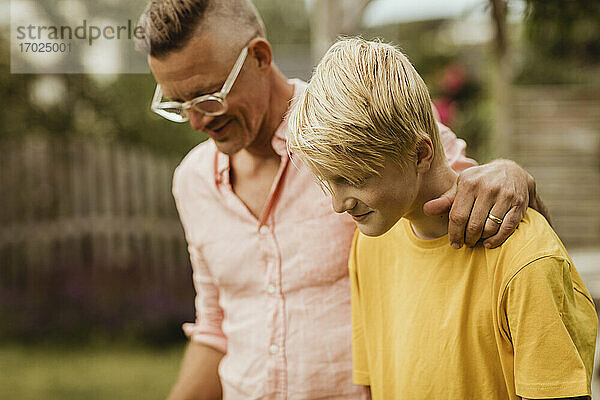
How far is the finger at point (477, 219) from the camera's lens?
1.41m

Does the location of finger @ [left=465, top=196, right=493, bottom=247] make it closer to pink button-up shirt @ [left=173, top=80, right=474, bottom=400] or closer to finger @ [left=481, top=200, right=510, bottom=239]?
finger @ [left=481, top=200, right=510, bottom=239]

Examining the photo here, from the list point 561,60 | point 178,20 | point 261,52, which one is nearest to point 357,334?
point 261,52

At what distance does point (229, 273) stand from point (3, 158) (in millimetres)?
4679

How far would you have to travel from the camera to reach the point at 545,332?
4.31ft

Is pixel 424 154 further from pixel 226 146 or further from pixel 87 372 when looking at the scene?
pixel 87 372

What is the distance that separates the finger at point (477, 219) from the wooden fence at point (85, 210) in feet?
17.0

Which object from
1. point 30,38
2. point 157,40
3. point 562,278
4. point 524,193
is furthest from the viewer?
point 30,38

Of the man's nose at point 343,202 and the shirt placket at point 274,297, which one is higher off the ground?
the man's nose at point 343,202

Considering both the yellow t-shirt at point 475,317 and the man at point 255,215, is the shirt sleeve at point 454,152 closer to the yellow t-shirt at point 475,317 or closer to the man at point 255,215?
the man at point 255,215

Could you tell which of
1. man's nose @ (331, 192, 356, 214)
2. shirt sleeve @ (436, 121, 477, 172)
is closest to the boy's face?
→ man's nose @ (331, 192, 356, 214)

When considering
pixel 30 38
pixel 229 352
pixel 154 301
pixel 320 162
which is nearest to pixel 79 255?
pixel 154 301

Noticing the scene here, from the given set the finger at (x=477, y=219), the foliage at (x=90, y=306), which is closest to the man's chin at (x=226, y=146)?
the finger at (x=477, y=219)

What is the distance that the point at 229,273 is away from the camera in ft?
6.68

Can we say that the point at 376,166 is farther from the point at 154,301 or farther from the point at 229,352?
the point at 154,301
